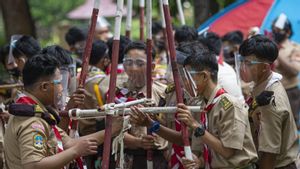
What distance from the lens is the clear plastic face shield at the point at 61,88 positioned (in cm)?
505

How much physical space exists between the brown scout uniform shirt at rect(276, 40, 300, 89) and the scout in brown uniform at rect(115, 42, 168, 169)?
297cm

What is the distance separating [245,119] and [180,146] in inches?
33.2

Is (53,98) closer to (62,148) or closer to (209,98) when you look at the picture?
(62,148)

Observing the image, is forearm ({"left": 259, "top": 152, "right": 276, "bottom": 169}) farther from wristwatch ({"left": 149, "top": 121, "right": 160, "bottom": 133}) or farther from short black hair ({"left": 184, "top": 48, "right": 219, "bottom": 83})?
wristwatch ({"left": 149, "top": 121, "right": 160, "bottom": 133})

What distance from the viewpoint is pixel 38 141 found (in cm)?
469

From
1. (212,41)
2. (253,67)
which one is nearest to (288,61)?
(212,41)

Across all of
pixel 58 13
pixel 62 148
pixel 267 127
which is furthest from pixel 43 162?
pixel 58 13

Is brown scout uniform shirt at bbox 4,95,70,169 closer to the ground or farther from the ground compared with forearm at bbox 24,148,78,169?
farther from the ground

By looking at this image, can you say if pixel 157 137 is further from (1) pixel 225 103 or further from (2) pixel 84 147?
(2) pixel 84 147

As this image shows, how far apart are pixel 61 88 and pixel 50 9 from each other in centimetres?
2439

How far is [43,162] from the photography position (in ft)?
15.3

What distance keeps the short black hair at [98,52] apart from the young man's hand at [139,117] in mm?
2356

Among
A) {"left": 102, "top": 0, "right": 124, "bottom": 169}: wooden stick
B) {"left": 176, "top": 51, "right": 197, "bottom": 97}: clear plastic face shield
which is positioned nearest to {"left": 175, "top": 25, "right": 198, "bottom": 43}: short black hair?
{"left": 176, "top": 51, "right": 197, "bottom": 97}: clear plastic face shield

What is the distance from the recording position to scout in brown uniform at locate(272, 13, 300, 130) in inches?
353
